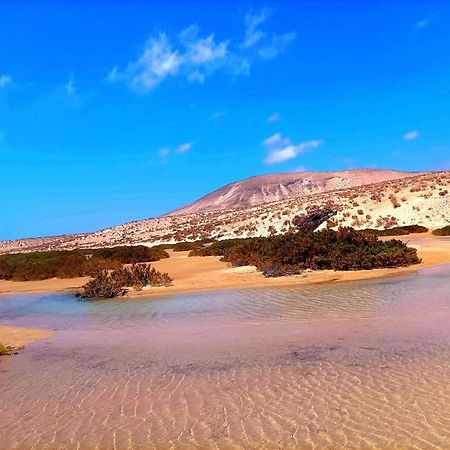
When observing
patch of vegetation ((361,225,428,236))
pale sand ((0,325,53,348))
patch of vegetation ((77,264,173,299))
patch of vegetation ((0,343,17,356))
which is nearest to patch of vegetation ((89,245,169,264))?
patch of vegetation ((77,264,173,299))

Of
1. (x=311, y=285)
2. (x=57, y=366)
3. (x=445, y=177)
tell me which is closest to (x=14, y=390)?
(x=57, y=366)

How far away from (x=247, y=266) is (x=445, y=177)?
132 feet

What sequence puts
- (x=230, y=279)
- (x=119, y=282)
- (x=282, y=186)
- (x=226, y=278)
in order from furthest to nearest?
(x=282, y=186) < (x=226, y=278) < (x=230, y=279) < (x=119, y=282)

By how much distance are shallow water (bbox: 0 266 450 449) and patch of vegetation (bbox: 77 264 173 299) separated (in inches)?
182

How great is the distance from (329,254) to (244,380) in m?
12.6

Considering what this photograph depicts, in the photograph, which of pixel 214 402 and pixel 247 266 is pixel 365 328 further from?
pixel 247 266

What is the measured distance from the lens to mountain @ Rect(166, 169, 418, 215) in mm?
129500

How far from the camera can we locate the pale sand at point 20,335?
30.1ft

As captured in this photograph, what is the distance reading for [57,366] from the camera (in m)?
7.27

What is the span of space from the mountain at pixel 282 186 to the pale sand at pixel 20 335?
11299 cm

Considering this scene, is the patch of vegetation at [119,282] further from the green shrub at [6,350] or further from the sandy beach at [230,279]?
the green shrub at [6,350]

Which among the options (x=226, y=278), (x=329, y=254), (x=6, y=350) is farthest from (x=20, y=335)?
(x=329, y=254)

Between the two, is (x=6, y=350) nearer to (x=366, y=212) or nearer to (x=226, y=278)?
(x=226, y=278)

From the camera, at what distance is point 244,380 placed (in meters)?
5.93
